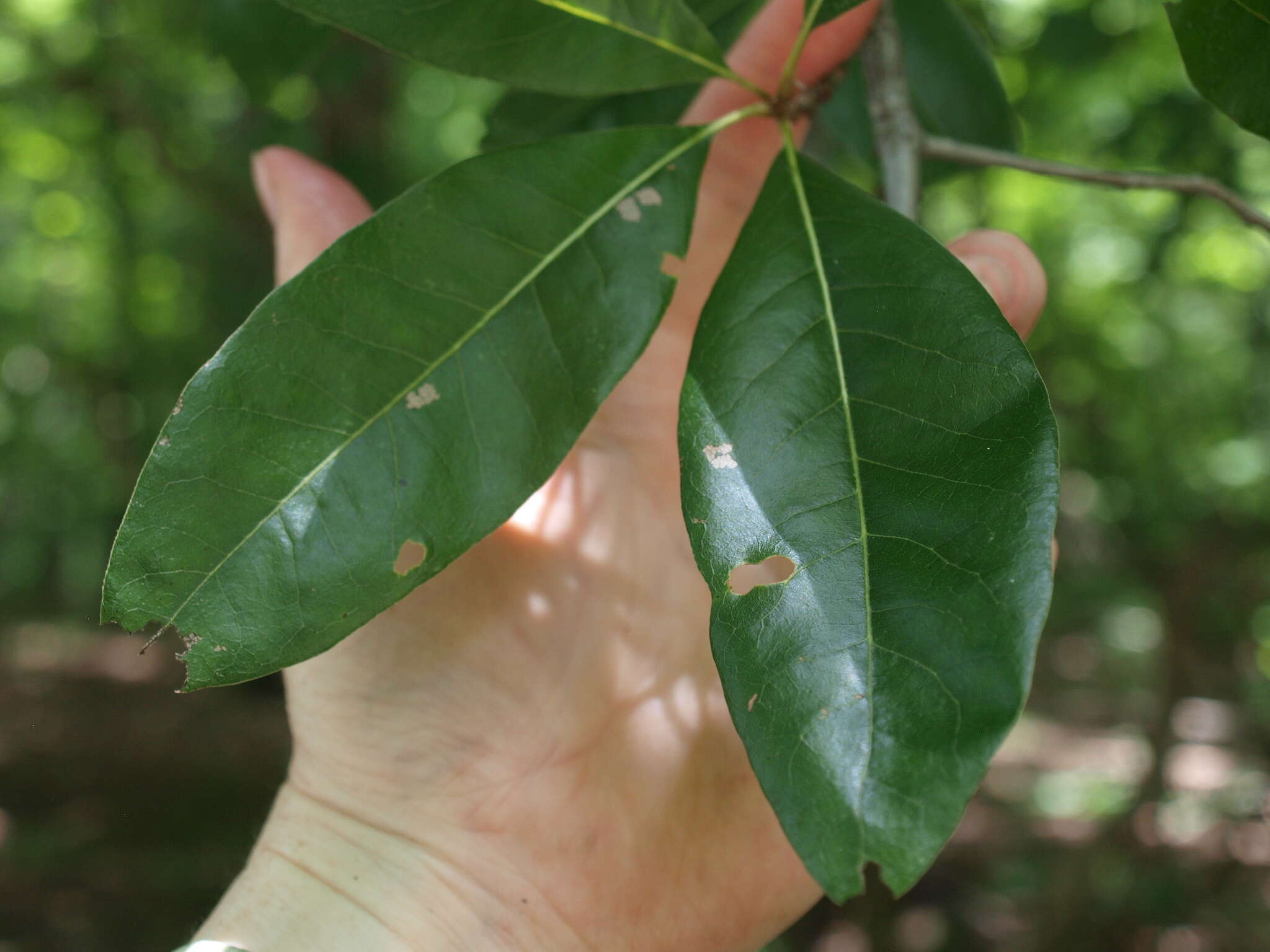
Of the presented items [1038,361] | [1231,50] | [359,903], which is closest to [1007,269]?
[1231,50]

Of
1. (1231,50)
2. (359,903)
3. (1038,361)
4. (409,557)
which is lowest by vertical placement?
(1038,361)

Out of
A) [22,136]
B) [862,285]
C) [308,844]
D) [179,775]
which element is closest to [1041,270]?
[862,285]

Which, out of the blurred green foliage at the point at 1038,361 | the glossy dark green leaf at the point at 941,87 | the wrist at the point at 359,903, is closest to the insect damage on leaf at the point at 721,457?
the wrist at the point at 359,903

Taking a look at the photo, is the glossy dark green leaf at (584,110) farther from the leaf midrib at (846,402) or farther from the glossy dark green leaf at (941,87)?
the leaf midrib at (846,402)

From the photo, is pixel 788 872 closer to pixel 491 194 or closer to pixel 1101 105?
pixel 491 194

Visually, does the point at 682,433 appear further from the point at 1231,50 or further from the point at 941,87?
the point at 941,87
